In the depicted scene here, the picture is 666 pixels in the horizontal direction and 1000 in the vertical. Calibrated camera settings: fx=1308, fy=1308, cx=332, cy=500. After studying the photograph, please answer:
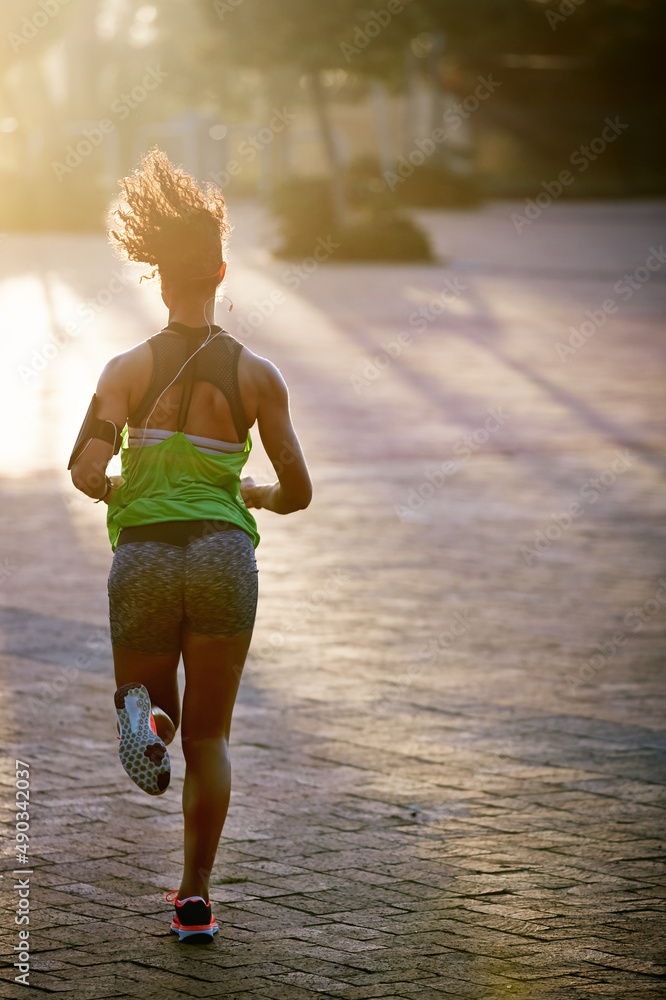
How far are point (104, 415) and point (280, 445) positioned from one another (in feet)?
1.48

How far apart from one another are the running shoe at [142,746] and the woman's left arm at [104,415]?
53 cm

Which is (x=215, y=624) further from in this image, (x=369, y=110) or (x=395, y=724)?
(x=369, y=110)

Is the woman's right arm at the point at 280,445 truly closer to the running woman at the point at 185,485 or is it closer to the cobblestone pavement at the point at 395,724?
the running woman at the point at 185,485

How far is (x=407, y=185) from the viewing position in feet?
148

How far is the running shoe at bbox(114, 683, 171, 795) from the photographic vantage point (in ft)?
10.4

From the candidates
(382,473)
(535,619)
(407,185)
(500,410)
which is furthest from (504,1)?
(535,619)

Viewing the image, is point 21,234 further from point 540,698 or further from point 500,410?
point 540,698

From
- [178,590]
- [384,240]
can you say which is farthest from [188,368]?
[384,240]

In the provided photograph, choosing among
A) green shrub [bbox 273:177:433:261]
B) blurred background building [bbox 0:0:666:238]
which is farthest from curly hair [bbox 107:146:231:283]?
blurred background building [bbox 0:0:666:238]

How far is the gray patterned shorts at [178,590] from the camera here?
10.7 ft

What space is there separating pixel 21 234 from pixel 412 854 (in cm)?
3297

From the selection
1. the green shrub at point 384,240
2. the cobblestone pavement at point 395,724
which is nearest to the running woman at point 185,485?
the cobblestone pavement at point 395,724

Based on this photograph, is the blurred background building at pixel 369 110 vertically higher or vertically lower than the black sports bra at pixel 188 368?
higher

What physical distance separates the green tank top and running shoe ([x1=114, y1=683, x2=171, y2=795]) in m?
0.43
